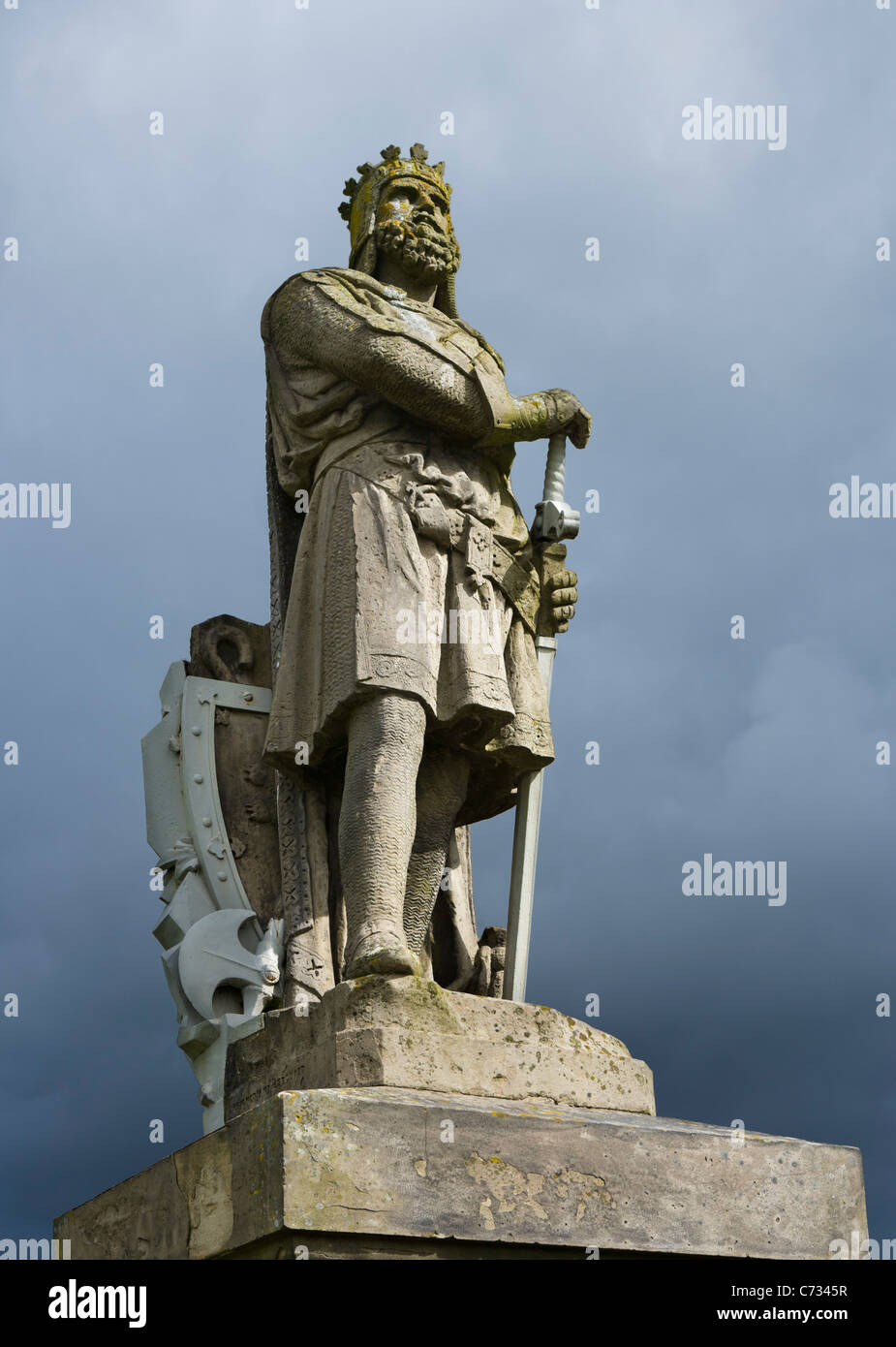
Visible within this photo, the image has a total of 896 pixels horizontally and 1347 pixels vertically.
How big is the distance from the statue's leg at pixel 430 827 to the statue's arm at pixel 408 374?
1.51 meters

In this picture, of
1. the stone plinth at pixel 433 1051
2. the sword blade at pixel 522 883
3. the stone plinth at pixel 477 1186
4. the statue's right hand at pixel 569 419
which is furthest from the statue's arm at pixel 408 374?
the stone plinth at pixel 477 1186

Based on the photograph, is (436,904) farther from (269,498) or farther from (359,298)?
(359,298)

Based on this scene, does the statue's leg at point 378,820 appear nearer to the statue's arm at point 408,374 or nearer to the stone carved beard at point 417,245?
the statue's arm at point 408,374

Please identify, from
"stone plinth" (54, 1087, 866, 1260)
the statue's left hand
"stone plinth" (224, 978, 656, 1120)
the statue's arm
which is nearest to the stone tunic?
the statue's arm

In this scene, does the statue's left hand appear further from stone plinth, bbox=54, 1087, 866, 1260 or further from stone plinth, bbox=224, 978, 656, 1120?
stone plinth, bbox=54, 1087, 866, 1260

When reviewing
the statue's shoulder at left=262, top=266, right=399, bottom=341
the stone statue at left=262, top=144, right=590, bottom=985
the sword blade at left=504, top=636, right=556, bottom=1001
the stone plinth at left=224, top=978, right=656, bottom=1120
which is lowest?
the stone plinth at left=224, top=978, right=656, bottom=1120

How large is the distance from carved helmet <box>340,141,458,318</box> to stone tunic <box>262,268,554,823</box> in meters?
0.39

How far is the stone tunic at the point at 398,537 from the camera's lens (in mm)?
7605

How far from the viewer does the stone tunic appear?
299 inches

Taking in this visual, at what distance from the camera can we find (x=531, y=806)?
26.8 feet
